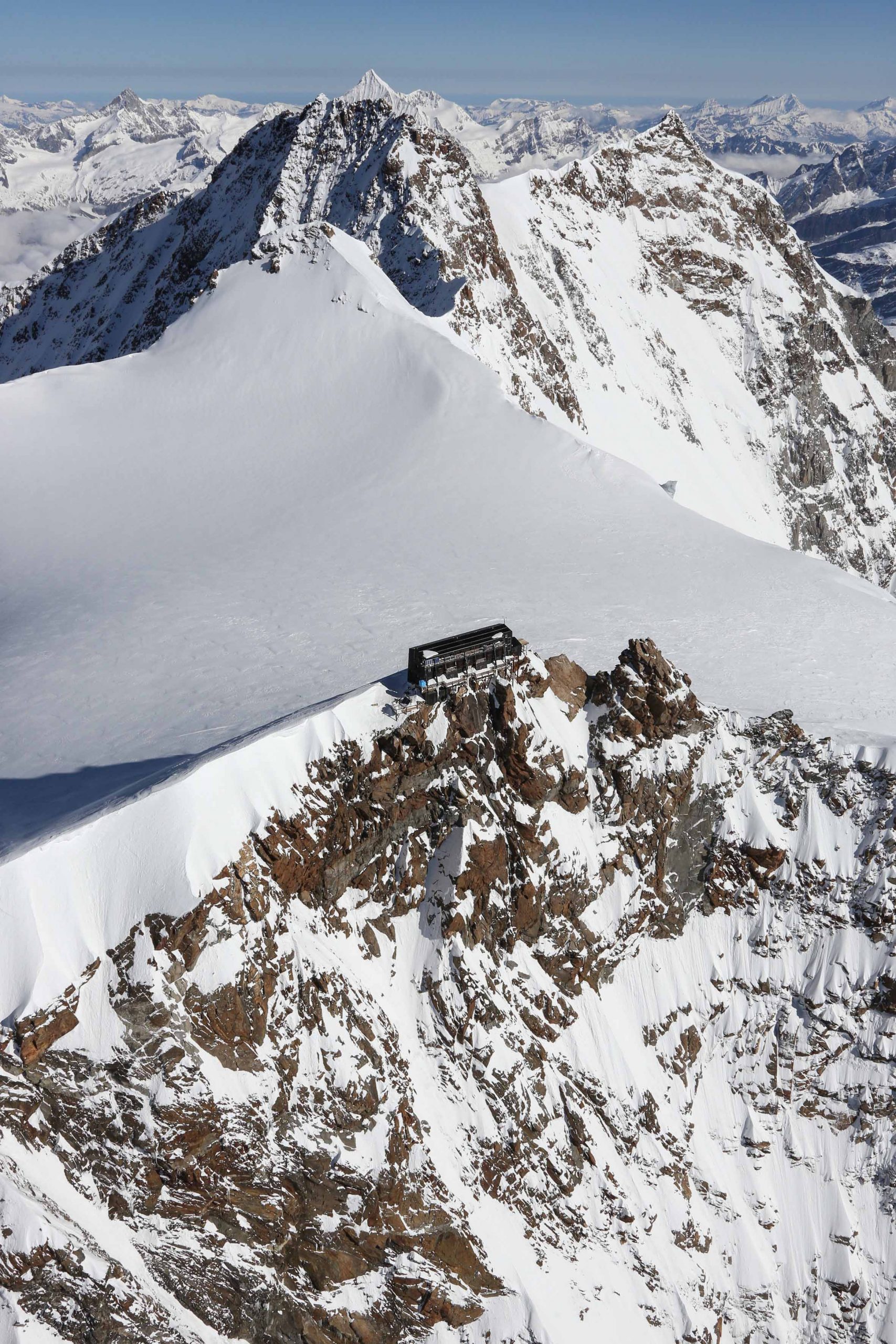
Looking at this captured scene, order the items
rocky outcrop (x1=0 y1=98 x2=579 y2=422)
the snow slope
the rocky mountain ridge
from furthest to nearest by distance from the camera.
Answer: the rocky mountain ridge, rocky outcrop (x1=0 y1=98 x2=579 y2=422), the snow slope

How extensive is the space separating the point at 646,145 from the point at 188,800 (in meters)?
152

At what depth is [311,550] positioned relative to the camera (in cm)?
5872

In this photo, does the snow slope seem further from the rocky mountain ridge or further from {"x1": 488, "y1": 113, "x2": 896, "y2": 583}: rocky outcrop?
{"x1": 488, "y1": 113, "x2": 896, "y2": 583}: rocky outcrop

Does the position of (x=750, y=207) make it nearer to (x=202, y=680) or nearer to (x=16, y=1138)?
(x=202, y=680)

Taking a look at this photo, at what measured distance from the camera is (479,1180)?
4116cm

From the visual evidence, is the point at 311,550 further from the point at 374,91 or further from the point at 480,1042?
the point at 374,91

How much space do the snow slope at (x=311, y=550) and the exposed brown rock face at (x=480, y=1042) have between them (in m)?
5.64

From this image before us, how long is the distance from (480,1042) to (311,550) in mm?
28692

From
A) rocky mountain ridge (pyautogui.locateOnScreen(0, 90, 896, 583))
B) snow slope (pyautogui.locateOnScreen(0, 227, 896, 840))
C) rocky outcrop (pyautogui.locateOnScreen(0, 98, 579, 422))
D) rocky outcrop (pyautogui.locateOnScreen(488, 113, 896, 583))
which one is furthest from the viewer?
rocky outcrop (pyautogui.locateOnScreen(488, 113, 896, 583))

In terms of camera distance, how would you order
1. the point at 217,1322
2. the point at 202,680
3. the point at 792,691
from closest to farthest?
the point at 217,1322, the point at 202,680, the point at 792,691

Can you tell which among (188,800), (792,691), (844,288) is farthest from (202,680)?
(844,288)

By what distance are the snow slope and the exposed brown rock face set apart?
564 cm

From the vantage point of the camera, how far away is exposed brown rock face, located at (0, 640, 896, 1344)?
33.2 meters

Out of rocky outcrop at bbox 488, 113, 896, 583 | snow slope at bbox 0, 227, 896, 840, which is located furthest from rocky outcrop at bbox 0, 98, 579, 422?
snow slope at bbox 0, 227, 896, 840
